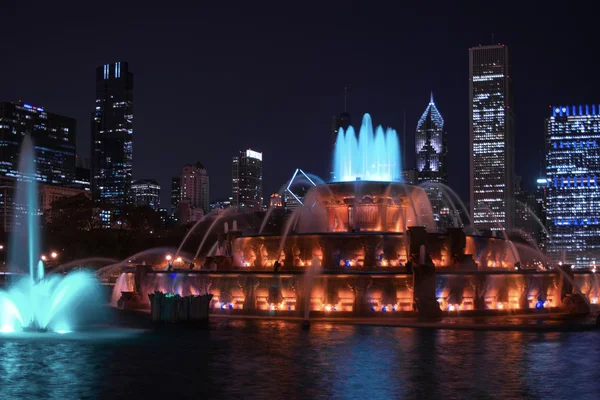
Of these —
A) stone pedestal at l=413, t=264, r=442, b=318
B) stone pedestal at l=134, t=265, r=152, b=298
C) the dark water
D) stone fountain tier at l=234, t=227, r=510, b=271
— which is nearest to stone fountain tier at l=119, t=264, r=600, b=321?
stone pedestal at l=413, t=264, r=442, b=318

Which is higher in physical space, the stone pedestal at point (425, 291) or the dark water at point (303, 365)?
the stone pedestal at point (425, 291)

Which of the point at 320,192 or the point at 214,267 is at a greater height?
the point at 320,192

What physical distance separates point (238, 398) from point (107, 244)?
82873 mm

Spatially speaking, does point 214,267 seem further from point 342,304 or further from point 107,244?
point 107,244

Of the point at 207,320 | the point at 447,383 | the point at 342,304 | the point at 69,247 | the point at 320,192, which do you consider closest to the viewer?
the point at 447,383

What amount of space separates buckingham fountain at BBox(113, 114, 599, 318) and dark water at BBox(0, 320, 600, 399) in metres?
5.50

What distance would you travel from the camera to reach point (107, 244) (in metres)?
93.7

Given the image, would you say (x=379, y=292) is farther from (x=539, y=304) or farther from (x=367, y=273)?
(x=539, y=304)

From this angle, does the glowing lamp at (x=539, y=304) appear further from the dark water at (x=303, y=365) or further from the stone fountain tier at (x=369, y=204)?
the stone fountain tier at (x=369, y=204)

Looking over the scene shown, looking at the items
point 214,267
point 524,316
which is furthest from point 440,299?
point 214,267

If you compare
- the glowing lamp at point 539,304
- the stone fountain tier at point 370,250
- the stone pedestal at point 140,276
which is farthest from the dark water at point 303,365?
the stone pedestal at point 140,276

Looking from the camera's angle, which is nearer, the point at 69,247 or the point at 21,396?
the point at 21,396

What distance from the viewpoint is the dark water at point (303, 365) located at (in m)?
14.7

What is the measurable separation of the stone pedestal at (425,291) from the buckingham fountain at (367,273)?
0.13ft
